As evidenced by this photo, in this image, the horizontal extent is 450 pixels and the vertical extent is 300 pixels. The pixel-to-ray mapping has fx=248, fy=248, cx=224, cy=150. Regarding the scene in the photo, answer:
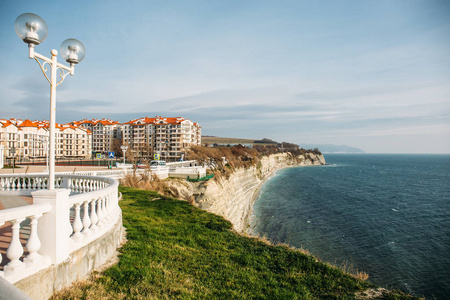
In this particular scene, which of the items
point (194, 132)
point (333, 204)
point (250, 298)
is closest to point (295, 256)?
point (250, 298)

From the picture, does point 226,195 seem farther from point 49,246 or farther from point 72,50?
point 49,246

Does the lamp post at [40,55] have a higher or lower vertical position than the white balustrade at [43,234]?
higher

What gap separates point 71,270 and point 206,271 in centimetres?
276

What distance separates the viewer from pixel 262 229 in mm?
24109

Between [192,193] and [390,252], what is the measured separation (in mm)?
18055

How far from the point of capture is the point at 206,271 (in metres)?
5.74

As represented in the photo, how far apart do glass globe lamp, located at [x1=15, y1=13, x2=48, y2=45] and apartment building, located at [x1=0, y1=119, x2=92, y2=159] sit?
190 feet

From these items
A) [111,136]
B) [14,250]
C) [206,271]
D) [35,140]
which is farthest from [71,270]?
[111,136]

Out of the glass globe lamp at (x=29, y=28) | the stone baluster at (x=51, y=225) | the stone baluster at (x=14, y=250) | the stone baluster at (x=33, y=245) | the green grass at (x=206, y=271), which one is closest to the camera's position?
the stone baluster at (x=14, y=250)

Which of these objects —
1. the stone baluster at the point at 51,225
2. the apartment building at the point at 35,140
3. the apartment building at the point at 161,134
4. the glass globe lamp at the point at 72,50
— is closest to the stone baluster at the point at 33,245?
the stone baluster at the point at 51,225

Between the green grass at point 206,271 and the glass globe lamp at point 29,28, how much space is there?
4.21 metres

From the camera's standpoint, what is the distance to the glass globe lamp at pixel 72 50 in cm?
506

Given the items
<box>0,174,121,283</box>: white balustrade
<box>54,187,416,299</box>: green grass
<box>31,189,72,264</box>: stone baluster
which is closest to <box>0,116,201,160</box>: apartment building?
<box>54,187,416,299</box>: green grass

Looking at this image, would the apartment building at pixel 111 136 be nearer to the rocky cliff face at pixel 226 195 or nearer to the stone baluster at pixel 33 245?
the rocky cliff face at pixel 226 195
